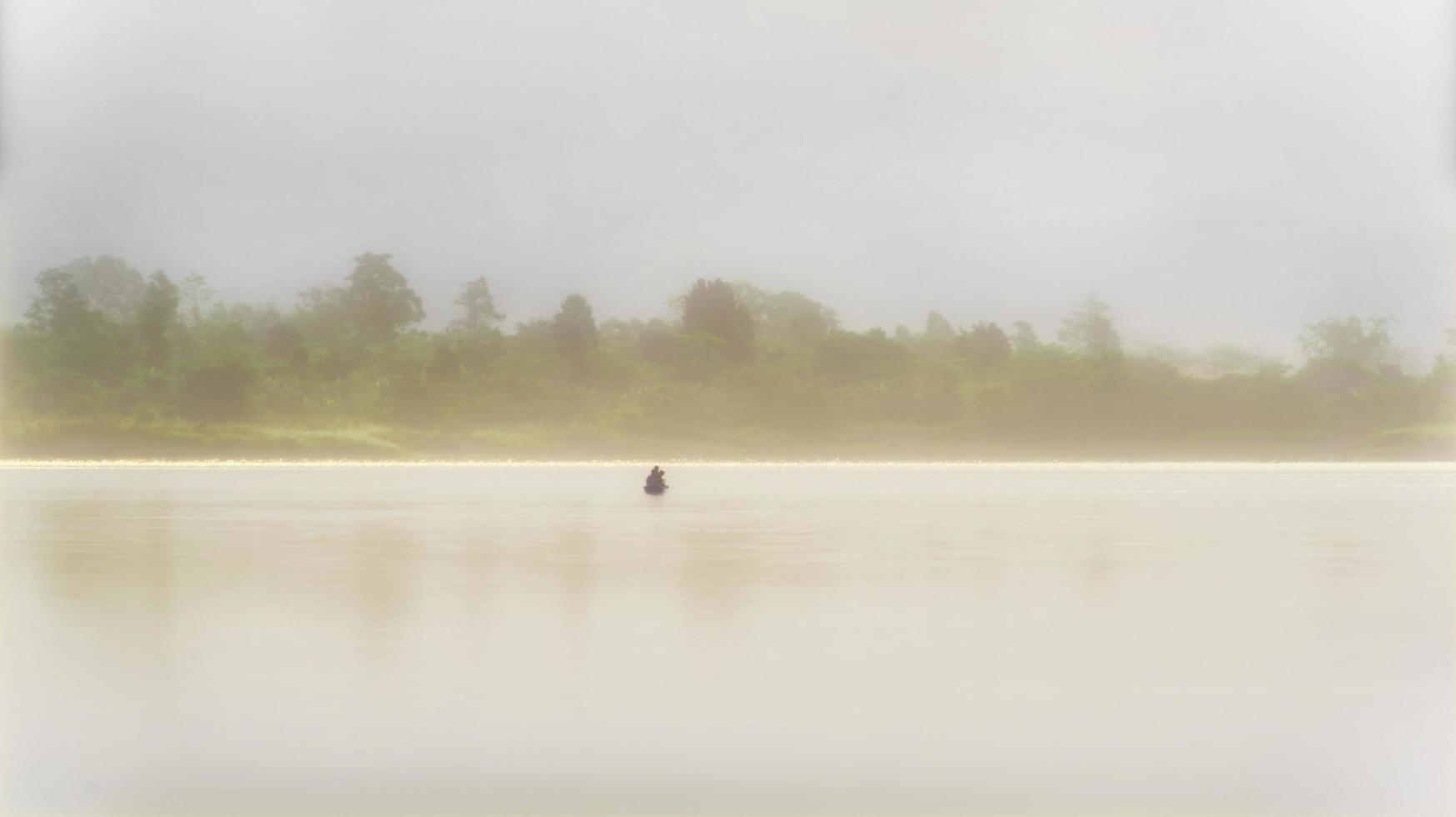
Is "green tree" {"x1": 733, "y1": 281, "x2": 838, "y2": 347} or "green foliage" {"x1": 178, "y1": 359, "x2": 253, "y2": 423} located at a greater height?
"green tree" {"x1": 733, "y1": 281, "x2": 838, "y2": 347}

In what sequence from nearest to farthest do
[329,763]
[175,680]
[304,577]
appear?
[329,763]
[175,680]
[304,577]

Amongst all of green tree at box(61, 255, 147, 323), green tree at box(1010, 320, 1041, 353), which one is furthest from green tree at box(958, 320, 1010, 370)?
green tree at box(61, 255, 147, 323)

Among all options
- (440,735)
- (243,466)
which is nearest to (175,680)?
(440,735)

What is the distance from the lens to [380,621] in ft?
42.4

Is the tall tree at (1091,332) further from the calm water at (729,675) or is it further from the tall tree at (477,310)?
the calm water at (729,675)

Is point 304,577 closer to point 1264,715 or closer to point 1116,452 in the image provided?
point 1264,715

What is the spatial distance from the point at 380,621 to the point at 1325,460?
94.4 metres

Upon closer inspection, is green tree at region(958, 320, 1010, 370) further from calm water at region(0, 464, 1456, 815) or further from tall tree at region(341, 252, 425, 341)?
calm water at region(0, 464, 1456, 815)

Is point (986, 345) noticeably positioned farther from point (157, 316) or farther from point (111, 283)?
point (111, 283)

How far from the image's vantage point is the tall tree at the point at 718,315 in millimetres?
102125

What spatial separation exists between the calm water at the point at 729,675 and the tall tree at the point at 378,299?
89895 mm

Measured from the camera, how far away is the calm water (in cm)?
756

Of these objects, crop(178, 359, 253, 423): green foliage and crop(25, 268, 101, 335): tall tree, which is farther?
crop(25, 268, 101, 335): tall tree

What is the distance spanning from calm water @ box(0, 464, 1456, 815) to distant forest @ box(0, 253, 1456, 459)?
243ft
